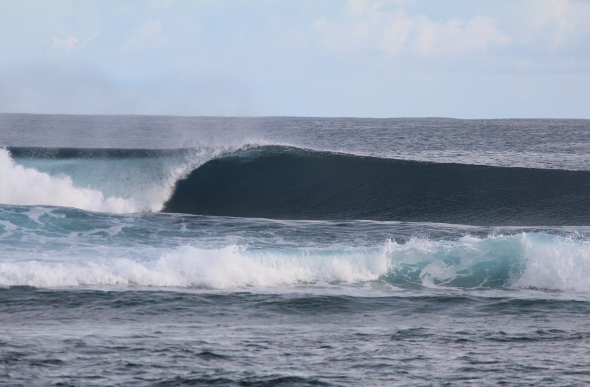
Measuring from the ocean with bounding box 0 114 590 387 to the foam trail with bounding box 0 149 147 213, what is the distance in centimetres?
5

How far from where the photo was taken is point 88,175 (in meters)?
16.6

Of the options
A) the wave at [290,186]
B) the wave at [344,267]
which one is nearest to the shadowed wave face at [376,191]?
the wave at [290,186]

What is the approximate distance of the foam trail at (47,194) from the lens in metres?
14.4

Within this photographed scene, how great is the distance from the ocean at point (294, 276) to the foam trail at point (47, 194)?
49 millimetres

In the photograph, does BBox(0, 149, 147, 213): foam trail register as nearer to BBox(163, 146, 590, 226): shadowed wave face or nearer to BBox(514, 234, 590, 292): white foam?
BBox(163, 146, 590, 226): shadowed wave face

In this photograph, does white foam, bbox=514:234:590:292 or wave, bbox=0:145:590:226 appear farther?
wave, bbox=0:145:590:226

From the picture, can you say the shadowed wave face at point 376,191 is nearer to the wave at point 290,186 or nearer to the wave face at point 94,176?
the wave at point 290,186

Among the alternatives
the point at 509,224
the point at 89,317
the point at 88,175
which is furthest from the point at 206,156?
the point at 89,317

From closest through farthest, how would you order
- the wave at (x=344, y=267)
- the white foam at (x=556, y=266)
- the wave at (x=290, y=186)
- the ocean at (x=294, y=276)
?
the ocean at (x=294, y=276) < the wave at (x=344, y=267) < the white foam at (x=556, y=266) < the wave at (x=290, y=186)

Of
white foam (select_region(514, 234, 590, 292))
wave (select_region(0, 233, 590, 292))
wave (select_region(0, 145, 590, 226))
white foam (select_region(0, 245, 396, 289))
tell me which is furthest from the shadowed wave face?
white foam (select_region(0, 245, 396, 289))

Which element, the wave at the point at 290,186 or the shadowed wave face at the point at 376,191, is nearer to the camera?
the shadowed wave face at the point at 376,191

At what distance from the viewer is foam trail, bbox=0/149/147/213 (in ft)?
47.2

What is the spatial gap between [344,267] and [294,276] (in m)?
0.74

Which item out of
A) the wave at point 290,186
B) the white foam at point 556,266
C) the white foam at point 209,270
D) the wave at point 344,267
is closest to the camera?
the white foam at point 209,270
